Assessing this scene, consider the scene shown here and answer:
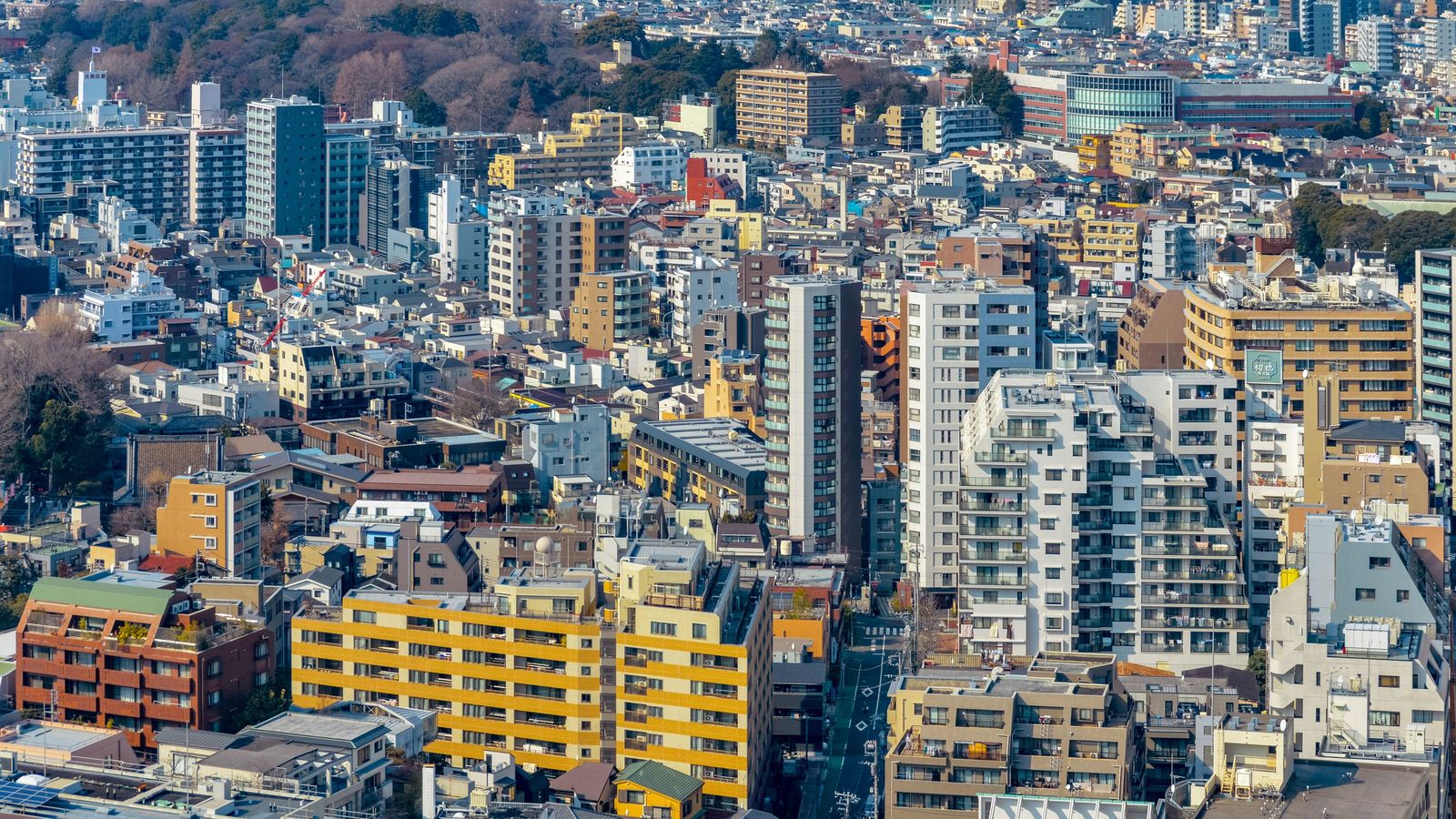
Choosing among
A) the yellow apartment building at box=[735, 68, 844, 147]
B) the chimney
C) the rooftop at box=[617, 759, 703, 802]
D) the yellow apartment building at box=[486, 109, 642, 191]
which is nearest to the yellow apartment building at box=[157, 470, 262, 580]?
the rooftop at box=[617, 759, 703, 802]

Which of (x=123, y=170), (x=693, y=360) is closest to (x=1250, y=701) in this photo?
(x=693, y=360)

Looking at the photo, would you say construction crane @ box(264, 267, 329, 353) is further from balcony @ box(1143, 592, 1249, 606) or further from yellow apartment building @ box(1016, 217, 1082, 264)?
balcony @ box(1143, 592, 1249, 606)

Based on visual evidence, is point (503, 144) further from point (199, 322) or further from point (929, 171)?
point (199, 322)

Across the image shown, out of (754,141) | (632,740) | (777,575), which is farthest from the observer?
(754,141)

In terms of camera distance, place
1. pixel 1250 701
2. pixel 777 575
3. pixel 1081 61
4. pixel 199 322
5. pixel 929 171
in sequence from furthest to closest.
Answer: pixel 1081 61
pixel 929 171
pixel 199 322
pixel 777 575
pixel 1250 701

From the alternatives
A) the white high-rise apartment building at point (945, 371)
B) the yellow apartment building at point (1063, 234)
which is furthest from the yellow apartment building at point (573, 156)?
the white high-rise apartment building at point (945, 371)

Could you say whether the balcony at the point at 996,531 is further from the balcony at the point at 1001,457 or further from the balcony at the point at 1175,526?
the balcony at the point at 1175,526

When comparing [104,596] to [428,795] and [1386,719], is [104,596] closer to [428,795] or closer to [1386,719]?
[428,795]
